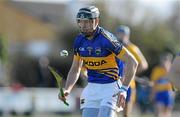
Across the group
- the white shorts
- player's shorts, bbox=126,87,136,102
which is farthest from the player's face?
player's shorts, bbox=126,87,136,102

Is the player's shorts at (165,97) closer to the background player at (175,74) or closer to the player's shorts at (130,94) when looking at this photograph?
the player's shorts at (130,94)

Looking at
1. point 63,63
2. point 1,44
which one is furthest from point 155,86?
point 63,63

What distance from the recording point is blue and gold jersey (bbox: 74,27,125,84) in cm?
1066

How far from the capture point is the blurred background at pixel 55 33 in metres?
52.0

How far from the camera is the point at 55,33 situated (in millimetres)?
70312

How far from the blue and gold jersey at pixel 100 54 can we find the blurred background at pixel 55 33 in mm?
24259

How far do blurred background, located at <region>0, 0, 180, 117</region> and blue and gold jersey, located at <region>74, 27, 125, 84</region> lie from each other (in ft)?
79.6

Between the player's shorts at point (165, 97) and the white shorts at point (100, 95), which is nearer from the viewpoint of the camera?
the white shorts at point (100, 95)

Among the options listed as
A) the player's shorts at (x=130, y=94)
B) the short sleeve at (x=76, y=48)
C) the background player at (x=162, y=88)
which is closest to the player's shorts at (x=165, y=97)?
the background player at (x=162, y=88)

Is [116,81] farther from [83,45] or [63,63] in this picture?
[63,63]

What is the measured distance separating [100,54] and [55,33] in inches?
2350

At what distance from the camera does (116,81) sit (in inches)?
433

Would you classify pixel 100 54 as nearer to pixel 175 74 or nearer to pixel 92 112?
pixel 92 112

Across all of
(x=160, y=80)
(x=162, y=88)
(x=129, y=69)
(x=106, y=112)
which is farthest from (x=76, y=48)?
(x=162, y=88)
